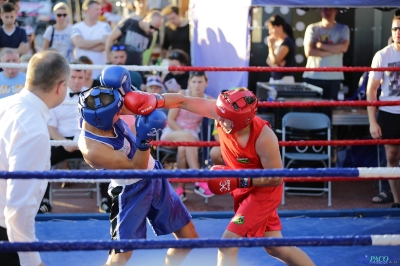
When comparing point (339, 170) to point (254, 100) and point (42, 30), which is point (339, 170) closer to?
point (254, 100)

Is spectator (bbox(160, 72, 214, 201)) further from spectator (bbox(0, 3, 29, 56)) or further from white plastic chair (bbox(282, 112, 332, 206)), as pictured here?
spectator (bbox(0, 3, 29, 56))

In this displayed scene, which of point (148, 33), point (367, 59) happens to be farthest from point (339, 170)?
point (367, 59)

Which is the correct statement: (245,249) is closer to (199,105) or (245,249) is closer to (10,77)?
(199,105)

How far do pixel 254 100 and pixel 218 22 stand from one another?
3.31 m

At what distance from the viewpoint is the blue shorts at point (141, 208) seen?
3.38 m

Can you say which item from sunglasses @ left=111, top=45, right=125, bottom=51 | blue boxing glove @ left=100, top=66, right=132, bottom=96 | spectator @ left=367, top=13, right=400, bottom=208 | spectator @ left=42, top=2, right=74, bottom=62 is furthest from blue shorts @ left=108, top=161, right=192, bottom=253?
spectator @ left=42, top=2, right=74, bottom=62

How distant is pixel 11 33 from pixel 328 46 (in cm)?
335

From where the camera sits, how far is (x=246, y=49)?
20.1ft

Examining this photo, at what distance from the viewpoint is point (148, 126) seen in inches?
117

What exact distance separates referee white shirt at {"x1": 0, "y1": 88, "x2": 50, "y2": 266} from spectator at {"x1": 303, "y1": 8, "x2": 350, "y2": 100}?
4.88m

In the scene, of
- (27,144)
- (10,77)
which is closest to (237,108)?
(27,144)

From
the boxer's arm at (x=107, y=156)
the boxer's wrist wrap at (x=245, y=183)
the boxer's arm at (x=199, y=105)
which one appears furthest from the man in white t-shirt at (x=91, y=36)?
the boxer's wrist wrap at (x=245, y=183)

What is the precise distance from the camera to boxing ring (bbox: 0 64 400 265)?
243 cm

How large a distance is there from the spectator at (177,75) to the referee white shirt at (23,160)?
4325mm
